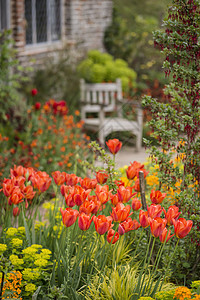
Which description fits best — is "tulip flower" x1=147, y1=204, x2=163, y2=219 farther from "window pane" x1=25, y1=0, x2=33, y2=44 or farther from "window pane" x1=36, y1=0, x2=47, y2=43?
"window pane" x1=36, y1=0, x2=47, y2=43

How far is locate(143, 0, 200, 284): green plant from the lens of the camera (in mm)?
2650

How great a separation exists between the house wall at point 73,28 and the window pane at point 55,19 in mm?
120

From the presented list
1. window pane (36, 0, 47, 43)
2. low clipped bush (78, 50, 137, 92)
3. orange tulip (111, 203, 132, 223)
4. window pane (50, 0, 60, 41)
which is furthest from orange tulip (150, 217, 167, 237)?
window pane (50, 0, 60, 41)

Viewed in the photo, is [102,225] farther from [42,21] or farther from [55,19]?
[55,19]

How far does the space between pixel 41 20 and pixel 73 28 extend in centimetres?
103

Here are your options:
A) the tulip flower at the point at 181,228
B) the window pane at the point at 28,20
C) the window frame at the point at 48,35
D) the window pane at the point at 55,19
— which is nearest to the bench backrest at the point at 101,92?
the window frame at the point at 48,35

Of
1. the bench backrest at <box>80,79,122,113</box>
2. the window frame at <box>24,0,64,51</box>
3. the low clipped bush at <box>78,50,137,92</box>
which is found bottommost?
the bench backrest at <box>80,79,122,113</box>

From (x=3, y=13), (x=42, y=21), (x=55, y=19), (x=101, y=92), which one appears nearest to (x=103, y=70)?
(x=101, y=92)

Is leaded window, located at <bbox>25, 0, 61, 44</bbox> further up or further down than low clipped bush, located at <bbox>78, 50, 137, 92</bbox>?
further up

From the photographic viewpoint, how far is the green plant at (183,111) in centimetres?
265

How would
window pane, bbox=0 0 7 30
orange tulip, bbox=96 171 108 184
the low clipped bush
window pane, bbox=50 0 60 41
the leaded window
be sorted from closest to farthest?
orange tulip, bbox=96 171 108 184 → window pane, bbox=0 0 7 30 → the leaded window → the low clipped bush → window pane, bbox=50 0 60 41

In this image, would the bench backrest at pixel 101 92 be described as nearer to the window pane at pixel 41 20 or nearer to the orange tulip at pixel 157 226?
the window pane at pixel 41 20

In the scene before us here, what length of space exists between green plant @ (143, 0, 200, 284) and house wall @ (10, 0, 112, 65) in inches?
219

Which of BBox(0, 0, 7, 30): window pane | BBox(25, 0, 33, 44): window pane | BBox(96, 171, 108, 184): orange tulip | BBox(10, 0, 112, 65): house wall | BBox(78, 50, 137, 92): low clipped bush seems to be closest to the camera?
BBox(96, 171, 108, 184): orange tulip
